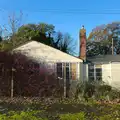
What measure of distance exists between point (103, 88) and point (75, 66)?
231 inches

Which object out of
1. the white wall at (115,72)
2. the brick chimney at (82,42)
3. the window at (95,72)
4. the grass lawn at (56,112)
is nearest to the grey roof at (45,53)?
the brick chimney at (82,42)

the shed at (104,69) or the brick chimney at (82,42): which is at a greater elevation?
the brick chimney at (82,42)

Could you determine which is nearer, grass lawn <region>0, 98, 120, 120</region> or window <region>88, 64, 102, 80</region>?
grass lawn <region>0, 98, 120, 120</region>

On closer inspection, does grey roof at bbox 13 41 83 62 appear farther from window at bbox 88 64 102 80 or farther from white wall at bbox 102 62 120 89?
white wall at bbox 102 62 120 89

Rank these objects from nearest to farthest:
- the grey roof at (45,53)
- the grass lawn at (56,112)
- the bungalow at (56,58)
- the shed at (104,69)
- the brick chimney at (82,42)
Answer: the grass lawn at (56,112) → the bungalow at (56,58) → the grey roof at (45,53) → the shed at (104,69) → the brick chimney at (82,42)

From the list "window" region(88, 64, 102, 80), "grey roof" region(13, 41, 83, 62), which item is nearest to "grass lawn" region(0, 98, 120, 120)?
"grey roof" region(13, 41, 83, 62)

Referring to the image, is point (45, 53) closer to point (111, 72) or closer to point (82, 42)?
point (82, 42)

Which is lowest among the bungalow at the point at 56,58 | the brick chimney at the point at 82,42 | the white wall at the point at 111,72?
the white wall at the point at 111,72

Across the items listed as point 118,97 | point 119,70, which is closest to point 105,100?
point 118,97

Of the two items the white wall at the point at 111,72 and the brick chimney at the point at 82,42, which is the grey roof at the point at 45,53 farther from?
→ the white wall at the point at 111,72

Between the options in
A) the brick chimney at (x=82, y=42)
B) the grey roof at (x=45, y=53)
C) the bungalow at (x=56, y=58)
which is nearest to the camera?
the bungalow at (x=56, y=58)

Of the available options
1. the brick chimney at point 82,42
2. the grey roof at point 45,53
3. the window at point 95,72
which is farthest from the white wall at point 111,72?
the grey roof at point 45,53

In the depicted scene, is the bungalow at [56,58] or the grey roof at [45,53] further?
the grey roof at [45,53]

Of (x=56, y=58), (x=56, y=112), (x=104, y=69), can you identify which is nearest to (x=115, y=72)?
(x=104, y=69)
